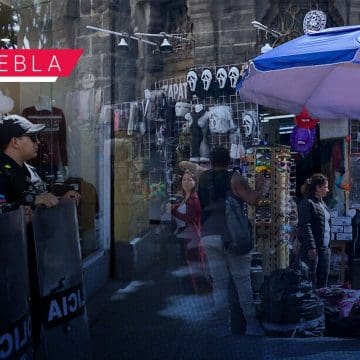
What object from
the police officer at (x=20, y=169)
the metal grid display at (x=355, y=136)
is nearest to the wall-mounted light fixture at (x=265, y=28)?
the metal grid display at (x=355, y=136)

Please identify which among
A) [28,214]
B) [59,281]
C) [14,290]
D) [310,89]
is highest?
A: [310,89]

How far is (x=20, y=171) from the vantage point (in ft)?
13.0

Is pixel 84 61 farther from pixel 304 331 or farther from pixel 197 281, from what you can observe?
pixel 304 331

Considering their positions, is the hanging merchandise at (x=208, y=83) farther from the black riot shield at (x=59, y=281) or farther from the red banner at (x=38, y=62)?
the black riot shield at (x=59, y=281)

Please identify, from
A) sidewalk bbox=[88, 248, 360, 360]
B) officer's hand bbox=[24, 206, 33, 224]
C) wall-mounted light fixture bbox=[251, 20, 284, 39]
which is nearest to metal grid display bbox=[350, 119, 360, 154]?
wall-mounted light fixture bbox=[251, 20, 284, 39]

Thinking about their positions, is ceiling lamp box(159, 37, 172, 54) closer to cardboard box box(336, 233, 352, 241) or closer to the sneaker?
cardboard box box(336, 233, 352, 241)

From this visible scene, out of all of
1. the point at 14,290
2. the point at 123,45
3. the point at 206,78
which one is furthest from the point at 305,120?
the point at 14,290

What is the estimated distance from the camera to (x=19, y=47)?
163 inches

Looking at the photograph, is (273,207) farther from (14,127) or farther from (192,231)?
(14,127)

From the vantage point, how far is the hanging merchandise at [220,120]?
4.36 m

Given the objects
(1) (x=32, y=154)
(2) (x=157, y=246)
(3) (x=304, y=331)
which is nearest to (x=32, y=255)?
(1) (x=32, y=154)

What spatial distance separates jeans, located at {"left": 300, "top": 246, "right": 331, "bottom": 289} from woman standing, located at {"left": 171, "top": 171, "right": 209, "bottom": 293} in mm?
755

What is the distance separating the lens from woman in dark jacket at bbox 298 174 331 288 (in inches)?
176

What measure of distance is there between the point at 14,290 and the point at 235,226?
1830mm
